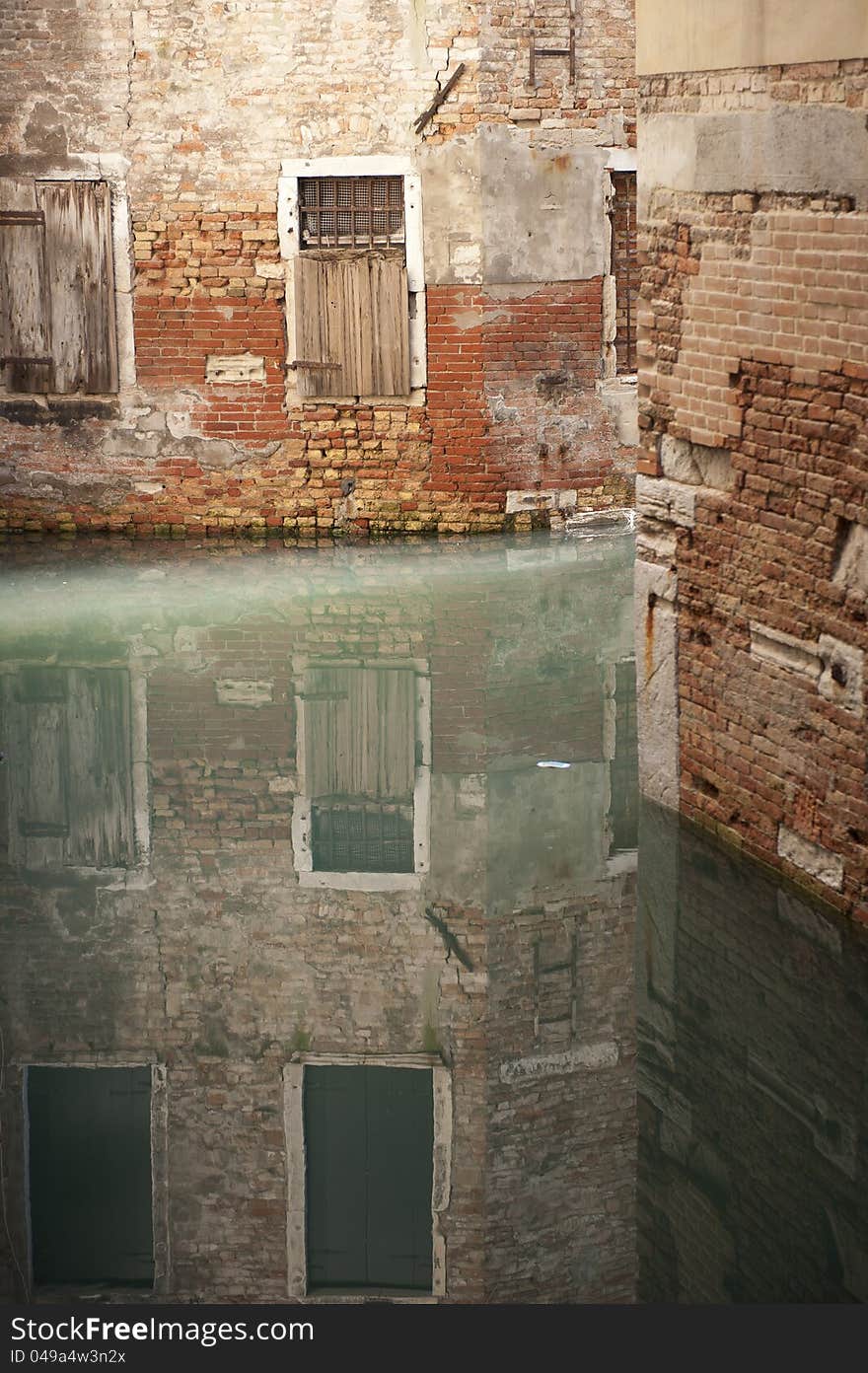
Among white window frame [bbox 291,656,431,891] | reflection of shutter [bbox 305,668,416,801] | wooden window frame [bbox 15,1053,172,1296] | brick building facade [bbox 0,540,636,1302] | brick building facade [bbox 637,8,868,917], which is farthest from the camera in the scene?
reflection of shutter [bbox 305,668,416,801]

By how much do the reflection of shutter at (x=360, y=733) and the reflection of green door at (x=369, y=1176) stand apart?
2.52m

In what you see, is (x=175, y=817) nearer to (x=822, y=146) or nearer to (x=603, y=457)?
(x=822, y=146)

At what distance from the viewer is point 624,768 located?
26.5 ft

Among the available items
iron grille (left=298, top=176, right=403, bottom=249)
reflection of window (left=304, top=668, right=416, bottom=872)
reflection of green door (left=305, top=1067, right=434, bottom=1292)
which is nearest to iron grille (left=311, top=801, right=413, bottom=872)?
reflection of window (left=304, top=668, right=416, bottom=872)

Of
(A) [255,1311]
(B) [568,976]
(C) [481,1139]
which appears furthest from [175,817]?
(A) [255,1311]

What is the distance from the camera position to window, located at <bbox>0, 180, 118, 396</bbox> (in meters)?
12.4

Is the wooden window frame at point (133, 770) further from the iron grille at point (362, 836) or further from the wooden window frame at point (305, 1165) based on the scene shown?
the wooden window frame at point (305, 1165)

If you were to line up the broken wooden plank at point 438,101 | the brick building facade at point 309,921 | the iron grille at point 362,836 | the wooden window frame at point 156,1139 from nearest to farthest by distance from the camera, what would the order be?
the wooden window frame at point 156,1139
the brick building facade at point 309,921
the iron grille at point 362,836
the broken wooden plank at point 438,101

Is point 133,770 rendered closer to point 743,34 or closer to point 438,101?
point 743,34

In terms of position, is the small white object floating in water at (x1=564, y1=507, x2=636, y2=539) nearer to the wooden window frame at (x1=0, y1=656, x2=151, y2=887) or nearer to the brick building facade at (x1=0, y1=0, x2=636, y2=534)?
the brick building facade at (x1=0, y1=0, x2=636, y2=534)

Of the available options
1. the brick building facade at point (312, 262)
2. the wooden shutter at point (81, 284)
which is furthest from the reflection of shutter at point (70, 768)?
the wooden shutter at point (81, 284)

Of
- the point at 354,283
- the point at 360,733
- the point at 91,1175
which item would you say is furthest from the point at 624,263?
the point at 91,1175

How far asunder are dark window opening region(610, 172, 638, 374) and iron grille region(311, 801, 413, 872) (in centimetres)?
594

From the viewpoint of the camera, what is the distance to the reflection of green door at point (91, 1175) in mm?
4641
